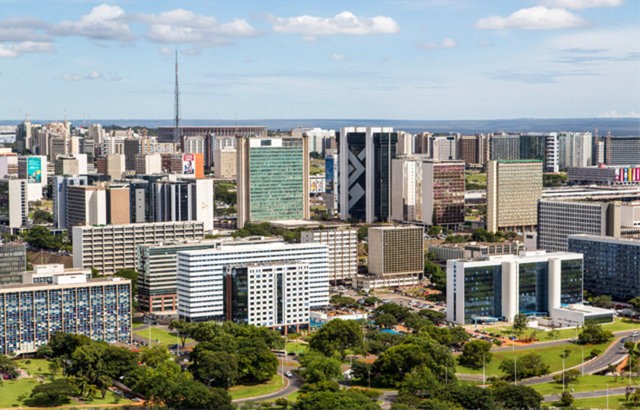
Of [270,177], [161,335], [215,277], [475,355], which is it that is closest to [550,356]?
[475,355]

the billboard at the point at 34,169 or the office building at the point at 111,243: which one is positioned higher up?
the billboard at the point at 34,169

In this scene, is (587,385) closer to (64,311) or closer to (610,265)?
(610,265)

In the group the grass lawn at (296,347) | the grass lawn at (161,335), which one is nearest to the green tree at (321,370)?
the grass lawn at (296,347)

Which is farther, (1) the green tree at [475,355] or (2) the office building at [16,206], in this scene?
(2) the office building at [16,206]

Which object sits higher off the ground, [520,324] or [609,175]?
[609,175]

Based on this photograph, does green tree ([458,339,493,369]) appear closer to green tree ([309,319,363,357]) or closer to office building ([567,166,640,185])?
green tree ([309,319,363,357])

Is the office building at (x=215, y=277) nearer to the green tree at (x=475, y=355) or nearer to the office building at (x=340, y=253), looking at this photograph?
the green tree at (x=475, y=355)

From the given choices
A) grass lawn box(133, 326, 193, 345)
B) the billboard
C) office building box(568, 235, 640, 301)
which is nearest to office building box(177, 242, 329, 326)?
grass lawn box(133, 326, 193, 345)
